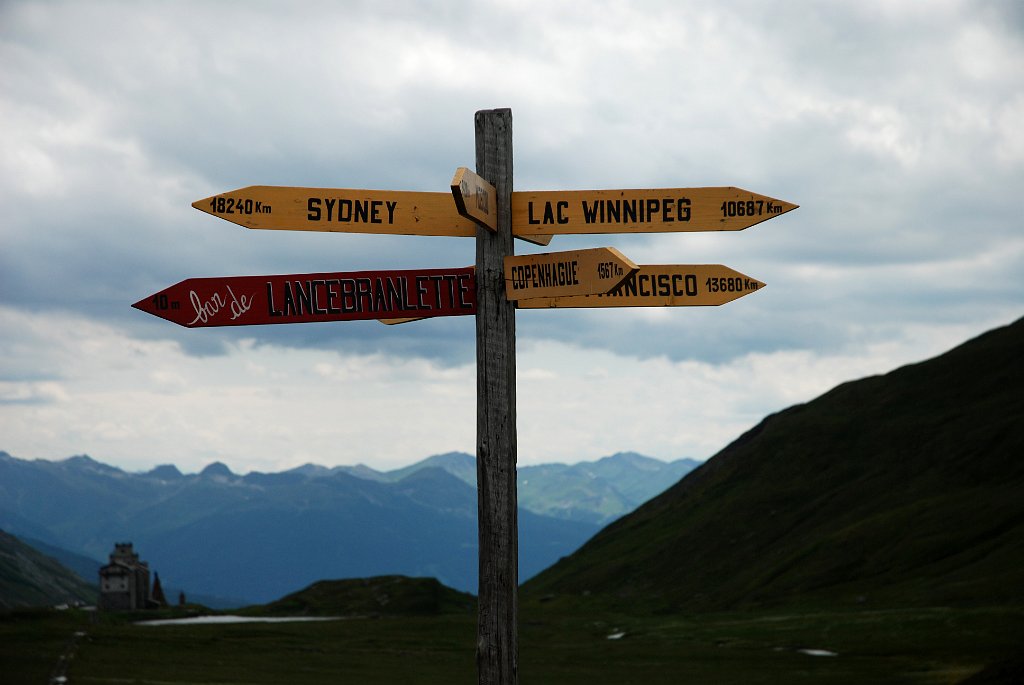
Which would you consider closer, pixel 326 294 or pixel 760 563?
pixel 326 294

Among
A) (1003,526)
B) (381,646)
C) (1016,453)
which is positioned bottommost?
(381,646)

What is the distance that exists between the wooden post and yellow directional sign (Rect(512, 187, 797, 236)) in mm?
333

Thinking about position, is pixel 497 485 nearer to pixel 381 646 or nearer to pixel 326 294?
pixel 326 294

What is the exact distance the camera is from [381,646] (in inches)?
3893

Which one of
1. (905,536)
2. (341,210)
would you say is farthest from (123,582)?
(341,210)

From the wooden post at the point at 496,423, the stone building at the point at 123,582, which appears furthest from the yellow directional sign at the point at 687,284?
the stone building at the point at 123,582

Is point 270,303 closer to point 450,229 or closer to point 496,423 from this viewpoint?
point 450,229

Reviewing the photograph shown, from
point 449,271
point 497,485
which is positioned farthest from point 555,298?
point 497,485

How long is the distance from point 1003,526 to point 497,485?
144m

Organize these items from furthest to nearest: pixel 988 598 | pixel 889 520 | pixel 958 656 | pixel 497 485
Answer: pixel 889 520 < pixel 988 598 < pixel 958 656 < pixel 497 485

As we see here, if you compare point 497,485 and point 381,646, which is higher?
point 497,485

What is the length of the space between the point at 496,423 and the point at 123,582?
6595 inches

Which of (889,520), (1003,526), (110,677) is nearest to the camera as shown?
(110,677)

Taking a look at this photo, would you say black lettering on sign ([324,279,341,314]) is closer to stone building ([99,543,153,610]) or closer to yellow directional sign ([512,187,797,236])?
yellow directional sign ([512,187,797,236])
